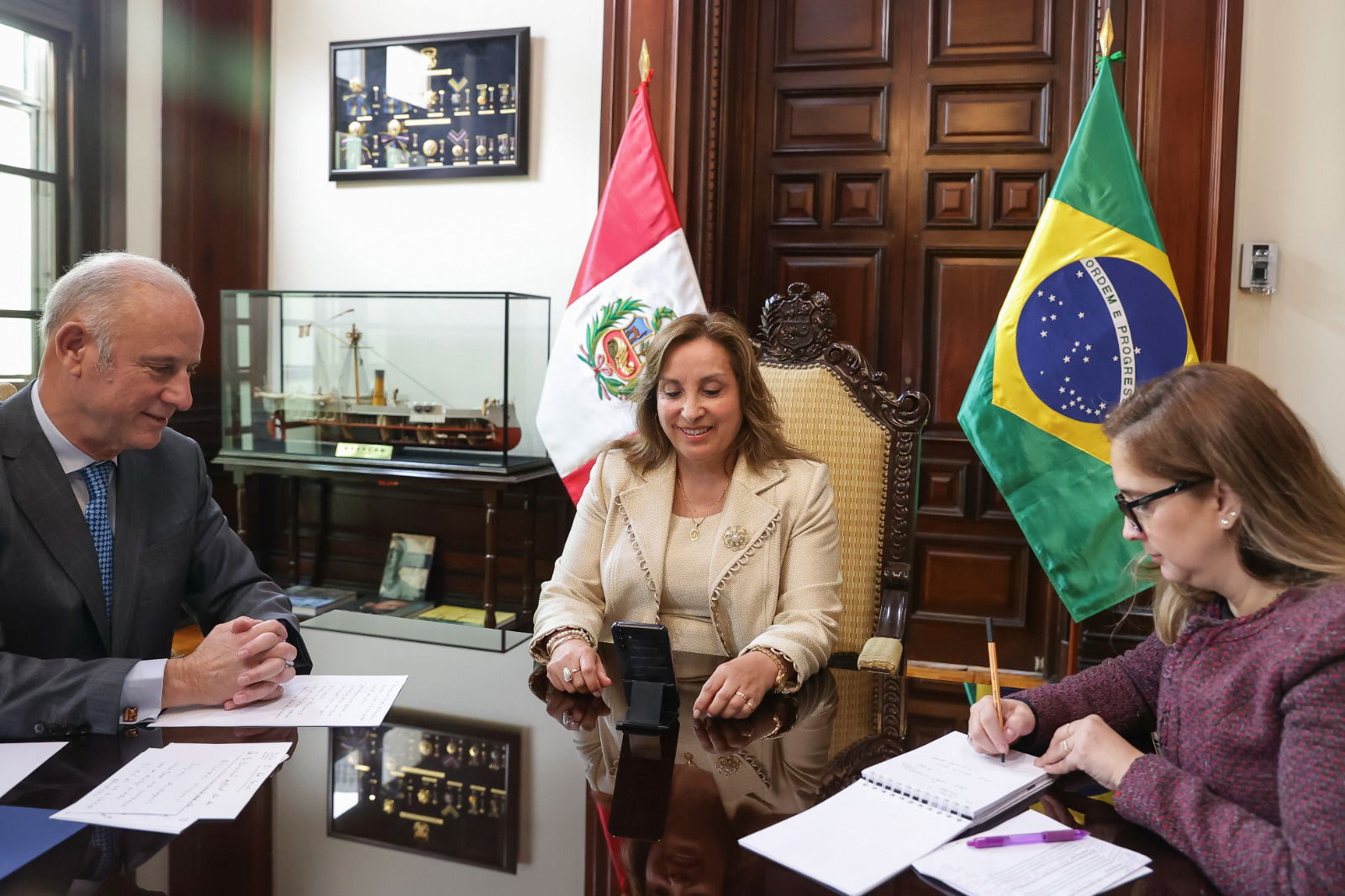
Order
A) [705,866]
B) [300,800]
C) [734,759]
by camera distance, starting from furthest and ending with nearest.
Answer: [734,759] < [300,800] < [705,866]

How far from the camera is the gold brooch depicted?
186 cm

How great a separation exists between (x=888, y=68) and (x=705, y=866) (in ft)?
11.4

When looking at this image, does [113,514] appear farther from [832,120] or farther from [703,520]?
[832,120]

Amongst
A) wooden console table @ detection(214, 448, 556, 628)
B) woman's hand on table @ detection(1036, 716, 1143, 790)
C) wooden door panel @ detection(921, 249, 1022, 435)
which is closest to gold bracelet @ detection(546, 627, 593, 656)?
woman's hand on table @ detection(1036, 716, 1143, 790)

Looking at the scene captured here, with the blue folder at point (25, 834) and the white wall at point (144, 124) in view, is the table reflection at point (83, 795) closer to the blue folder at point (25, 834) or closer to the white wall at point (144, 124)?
the blue folder at point (25, 834)

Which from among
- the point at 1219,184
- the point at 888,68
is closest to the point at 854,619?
the point at 1219,184

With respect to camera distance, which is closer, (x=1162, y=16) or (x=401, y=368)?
(x=1162, y=16)

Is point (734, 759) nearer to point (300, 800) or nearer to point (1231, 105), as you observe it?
point (300, 800)

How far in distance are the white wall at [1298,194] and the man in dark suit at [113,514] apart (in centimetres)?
318

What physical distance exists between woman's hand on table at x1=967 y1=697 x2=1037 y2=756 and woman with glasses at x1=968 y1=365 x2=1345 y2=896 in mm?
54

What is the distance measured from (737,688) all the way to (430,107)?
10.9ft

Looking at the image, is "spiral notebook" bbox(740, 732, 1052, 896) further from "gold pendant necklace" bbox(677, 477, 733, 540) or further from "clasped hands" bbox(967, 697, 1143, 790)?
"gold pendant necklace" bbox(677, 477, 733, 540)

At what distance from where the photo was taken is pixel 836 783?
1149 mm

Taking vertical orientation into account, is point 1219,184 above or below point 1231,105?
below
